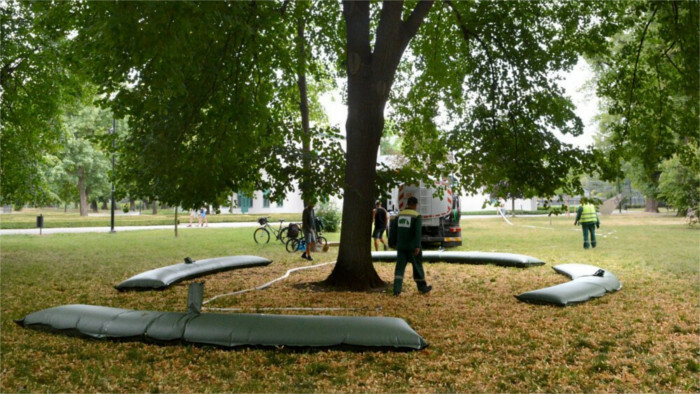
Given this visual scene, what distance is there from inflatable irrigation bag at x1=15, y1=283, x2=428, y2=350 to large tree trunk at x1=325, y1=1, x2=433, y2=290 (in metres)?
3.58

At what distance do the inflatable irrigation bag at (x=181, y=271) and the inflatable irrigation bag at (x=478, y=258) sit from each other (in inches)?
128

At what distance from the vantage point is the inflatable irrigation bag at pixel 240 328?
5.22m

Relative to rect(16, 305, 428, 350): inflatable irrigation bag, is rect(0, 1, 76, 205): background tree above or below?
above

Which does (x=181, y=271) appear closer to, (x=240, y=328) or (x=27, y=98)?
(x=240, y=328)

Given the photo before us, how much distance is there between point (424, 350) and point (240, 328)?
77.1 inches

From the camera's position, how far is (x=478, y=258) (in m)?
13.1

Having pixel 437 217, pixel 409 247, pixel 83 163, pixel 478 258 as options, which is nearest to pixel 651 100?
pixel 409 247

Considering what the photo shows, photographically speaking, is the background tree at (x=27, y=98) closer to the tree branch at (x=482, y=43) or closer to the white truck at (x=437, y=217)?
the tree branch at (x=482, y=43)

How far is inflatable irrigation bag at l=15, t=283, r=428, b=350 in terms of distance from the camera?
5219mm

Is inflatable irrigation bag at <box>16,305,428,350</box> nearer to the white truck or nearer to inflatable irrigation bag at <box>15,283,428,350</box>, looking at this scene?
inflatable irrigation bag at <box>15,283,428,350</box>

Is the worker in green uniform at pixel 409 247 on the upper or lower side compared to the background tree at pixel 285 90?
lower

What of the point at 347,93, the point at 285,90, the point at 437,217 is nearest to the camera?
the point at 347,93

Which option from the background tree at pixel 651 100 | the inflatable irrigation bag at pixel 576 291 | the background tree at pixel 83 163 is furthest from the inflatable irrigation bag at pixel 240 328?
the background tree at pixel 83 163

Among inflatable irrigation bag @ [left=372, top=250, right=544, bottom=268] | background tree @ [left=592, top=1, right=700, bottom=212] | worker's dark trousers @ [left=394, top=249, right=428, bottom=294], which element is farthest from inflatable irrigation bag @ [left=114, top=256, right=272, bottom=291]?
background tree @ [left=592, top=1, right=700, bottom=212]
